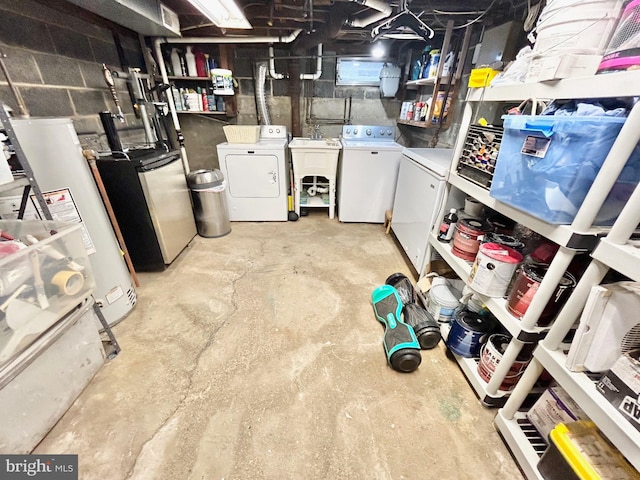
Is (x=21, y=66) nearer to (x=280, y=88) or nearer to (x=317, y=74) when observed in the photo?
(x=280, y=88)

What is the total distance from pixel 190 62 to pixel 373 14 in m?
1.98

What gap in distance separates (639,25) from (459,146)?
744mm

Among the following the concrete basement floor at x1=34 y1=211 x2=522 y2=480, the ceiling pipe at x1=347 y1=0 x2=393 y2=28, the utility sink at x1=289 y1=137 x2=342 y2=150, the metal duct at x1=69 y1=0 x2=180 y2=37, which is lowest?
the concrete basement floor at x1=34 y1=211 x2=522 y2=480

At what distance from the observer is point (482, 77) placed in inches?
47.3

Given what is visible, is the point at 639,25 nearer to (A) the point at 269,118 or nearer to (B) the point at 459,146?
(B) the point at 459,146

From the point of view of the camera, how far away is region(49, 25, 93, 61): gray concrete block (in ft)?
5.87

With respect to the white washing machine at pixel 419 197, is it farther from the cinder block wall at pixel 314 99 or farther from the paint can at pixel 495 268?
the cinder block wall at pixel 314 99

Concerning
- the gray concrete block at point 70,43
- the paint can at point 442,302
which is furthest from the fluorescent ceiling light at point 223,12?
the paint can at point 442,302

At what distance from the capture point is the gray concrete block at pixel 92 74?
2008 millimetres

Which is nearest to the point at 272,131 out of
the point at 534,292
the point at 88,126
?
the point at 88,126

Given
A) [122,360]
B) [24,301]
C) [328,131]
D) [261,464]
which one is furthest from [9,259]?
[328,131]

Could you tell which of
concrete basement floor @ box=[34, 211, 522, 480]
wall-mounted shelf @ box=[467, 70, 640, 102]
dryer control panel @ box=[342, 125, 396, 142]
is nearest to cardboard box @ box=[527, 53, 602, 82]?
wall-mounted shelf @ box=[467, 70, 640, 102]

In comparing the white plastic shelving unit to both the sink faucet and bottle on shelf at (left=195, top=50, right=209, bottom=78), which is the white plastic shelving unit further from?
bottle on shelf at (left=195, top=50, right=209, bottom=78)

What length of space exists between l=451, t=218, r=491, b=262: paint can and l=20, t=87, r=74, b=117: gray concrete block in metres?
2.71
